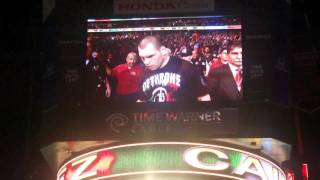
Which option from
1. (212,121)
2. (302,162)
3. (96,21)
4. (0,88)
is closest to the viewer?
(212,121)

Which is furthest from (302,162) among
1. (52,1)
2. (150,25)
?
(52,1)

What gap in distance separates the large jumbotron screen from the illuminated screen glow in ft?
1.94

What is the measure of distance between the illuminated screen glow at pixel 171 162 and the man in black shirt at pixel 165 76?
0.63 metres

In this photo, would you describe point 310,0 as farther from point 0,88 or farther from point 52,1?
point 0,88

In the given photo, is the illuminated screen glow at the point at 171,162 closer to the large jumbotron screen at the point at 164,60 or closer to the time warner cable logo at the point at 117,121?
the time warner cable logo at the point at 117,121

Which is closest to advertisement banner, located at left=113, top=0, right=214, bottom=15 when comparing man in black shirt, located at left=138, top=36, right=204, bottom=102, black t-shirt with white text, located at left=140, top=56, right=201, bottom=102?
Answer: man in black shirt, located at left=138, top=36, right=204, bottom=102

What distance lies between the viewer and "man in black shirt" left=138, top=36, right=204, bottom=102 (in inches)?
372

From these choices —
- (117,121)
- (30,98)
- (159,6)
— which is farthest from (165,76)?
(30,98)

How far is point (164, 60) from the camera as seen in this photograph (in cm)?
962

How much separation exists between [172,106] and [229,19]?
132 cm

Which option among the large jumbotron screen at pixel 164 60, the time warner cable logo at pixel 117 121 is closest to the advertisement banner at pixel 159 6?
the large jumbotron screen at pixel 164 60

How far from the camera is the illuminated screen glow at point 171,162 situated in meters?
9.09

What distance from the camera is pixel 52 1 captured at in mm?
10266

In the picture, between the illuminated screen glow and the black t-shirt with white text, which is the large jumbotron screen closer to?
the black t-shirt with white text
